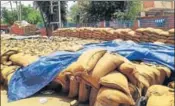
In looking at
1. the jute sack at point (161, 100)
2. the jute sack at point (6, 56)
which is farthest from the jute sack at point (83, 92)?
the jute sack at point (6, 56)

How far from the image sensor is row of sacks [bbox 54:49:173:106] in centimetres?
325

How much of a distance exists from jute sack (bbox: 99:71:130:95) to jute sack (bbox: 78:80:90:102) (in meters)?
0.43

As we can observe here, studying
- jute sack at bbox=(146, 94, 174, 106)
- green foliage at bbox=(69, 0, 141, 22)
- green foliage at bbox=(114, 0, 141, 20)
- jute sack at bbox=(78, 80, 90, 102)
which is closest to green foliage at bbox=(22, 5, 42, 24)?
green foliage at bbox=(69, 0, 141, 22)

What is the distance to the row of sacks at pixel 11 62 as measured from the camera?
5.09 m

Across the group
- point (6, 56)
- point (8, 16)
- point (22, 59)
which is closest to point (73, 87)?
point (22, 59)

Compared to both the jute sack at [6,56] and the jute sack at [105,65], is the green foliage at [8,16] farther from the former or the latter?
the jute sack at [105,65]

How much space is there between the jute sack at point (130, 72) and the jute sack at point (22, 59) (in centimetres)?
189

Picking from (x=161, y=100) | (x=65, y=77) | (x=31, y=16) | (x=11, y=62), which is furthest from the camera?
(x=31, y=16)

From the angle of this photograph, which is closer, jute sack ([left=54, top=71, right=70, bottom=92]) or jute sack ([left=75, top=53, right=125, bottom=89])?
jute sack ([left=75, top=53, right=125, bottom=89])

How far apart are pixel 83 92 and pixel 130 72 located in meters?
0.64

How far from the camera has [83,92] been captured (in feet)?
12.6

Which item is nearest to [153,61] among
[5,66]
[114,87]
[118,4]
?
[114,87]

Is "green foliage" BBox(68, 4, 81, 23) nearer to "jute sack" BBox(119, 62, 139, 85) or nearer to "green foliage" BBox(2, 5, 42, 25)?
"green foliage" BBox(2, 5, 42, 25)

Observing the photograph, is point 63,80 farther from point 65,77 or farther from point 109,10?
point 109,10
